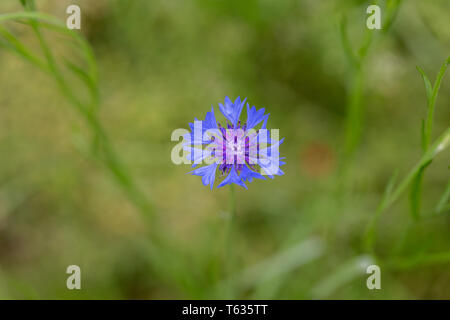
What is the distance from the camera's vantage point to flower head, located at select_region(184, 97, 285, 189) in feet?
3.18

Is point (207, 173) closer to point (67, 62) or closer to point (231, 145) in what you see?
point (231, 145)

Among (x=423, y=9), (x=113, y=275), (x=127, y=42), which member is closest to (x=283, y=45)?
(x=423, y=9)

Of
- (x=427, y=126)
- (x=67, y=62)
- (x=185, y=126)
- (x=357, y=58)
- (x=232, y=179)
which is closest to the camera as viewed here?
(x=232, y=179)

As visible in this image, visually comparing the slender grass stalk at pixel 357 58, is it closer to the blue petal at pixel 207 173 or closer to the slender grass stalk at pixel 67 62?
the blue petal at pixel 207 173

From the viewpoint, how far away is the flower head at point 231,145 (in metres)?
0.97

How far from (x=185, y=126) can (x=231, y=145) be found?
123cm

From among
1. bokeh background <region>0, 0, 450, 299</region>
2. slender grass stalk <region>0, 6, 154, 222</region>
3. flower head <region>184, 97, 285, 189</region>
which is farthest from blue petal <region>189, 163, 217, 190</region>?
bokeh background <region>0, 0, 450, 299</region>

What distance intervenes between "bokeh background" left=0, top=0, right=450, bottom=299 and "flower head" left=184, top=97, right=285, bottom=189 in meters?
0.98

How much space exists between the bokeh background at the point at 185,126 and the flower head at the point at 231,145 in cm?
98

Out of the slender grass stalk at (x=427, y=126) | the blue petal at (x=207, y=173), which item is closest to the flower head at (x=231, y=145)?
the blue petal at (x=207, y=173)

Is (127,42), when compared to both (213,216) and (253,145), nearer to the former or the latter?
(213,216)

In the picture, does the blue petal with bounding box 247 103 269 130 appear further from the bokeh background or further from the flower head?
the bokeh background

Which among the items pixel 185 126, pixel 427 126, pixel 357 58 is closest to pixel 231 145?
pixel 427 126

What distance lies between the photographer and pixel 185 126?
223cm
